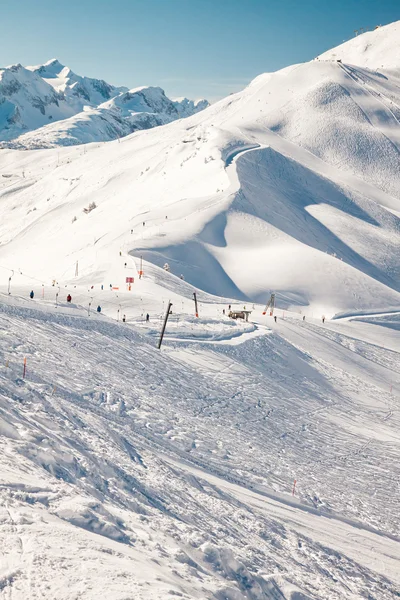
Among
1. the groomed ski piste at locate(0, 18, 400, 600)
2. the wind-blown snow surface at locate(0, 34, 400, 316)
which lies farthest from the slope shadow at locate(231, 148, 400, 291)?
the groomed ski piste at locate(0, 18, 400, 600)

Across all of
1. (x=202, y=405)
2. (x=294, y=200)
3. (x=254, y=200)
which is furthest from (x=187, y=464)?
(x=294, y=200)

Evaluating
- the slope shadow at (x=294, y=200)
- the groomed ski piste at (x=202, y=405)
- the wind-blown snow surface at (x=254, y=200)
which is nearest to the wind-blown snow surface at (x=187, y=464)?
the groomed ski piste at (x=202, y=405)

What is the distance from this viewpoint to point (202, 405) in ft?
95.9

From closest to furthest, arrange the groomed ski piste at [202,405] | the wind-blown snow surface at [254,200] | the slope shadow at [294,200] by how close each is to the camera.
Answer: the groomed ski piste at [202,405]
the wind-blown snow surface at [254,200]
the slope shadow at [294,200]

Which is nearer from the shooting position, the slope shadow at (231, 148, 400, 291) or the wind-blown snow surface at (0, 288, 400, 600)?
the wind-blown snow surface at (0, 288, 400, 600)

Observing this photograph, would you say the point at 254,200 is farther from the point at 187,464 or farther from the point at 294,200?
the point at 187,464

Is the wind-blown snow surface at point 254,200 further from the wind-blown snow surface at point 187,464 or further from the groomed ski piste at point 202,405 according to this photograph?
the wind-blown snow surface at point 187,464

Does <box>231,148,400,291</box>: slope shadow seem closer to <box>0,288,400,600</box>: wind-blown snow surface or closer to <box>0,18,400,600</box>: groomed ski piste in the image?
<box>0,18,400,600</box>: groomed ski piste

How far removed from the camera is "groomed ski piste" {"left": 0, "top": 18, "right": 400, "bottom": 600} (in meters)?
12.1

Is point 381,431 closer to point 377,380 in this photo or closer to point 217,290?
point 377,380

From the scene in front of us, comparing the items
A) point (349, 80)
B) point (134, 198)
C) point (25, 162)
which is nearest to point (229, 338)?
point (134, 198)

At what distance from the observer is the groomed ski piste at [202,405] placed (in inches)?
478

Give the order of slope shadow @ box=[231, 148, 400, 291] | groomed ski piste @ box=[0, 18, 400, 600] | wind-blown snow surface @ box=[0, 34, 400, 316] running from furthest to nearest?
slope shadow @ box=[231, 148, 400, 291]
wind-blown snow surface @ box=[0, 34, 400, 316]
groomed ski piste @ box=[0, 18, 400, 600]

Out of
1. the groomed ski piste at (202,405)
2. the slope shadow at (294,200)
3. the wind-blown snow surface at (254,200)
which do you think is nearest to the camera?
the groomed ski piste at (202,405)
